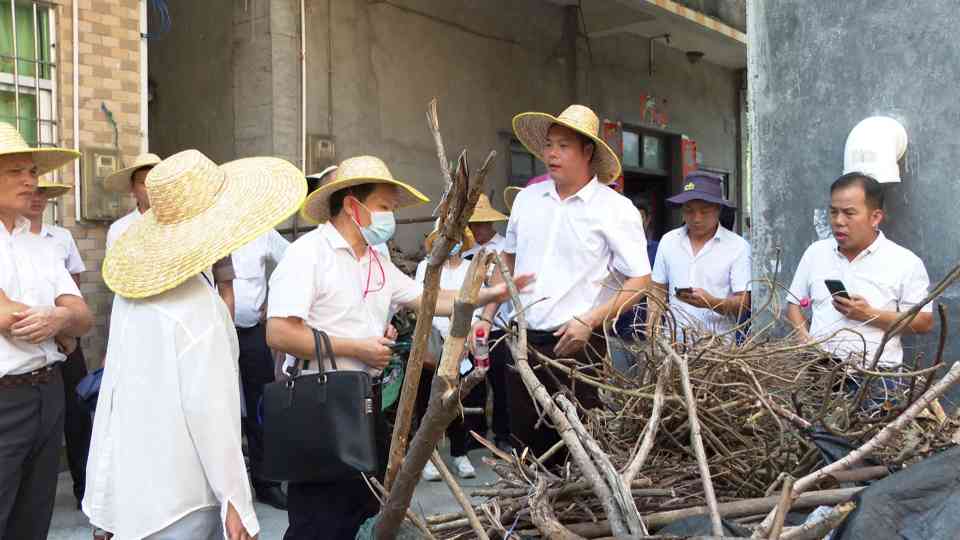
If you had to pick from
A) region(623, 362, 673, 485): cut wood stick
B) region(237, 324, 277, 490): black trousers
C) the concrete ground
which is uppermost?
region(623, 362, 673, 485): cut wood stick

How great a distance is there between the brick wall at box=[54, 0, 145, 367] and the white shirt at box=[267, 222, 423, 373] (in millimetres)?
3327

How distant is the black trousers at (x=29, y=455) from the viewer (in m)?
3.54

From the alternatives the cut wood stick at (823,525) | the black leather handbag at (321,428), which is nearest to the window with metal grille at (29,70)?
the black leather handbag at (321,428)

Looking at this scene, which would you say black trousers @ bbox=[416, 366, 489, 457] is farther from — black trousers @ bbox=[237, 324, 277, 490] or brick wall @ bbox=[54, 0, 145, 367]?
brick wall @ bbox=[54, 0, 145, 367]

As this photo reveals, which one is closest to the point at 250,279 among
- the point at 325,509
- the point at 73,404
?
the point at 73,404

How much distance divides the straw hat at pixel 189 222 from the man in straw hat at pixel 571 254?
4.83 feet

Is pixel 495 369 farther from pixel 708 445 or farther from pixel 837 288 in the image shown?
pixel 708 445

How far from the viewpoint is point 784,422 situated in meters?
2.49

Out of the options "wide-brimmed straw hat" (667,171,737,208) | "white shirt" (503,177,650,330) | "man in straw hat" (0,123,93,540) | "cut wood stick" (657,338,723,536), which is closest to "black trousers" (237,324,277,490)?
"man in straw hat" (0,123,93,540)

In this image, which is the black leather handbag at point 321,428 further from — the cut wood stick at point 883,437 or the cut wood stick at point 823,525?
the cut wood stick at point 823,525

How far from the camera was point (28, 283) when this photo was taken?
378 cm

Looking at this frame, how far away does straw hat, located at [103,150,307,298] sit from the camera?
2.81 metres

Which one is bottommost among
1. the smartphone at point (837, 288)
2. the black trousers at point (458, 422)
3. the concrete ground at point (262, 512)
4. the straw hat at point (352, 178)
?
the concrete ground at point (262, 512)

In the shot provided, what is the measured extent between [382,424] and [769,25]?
11.4ft
